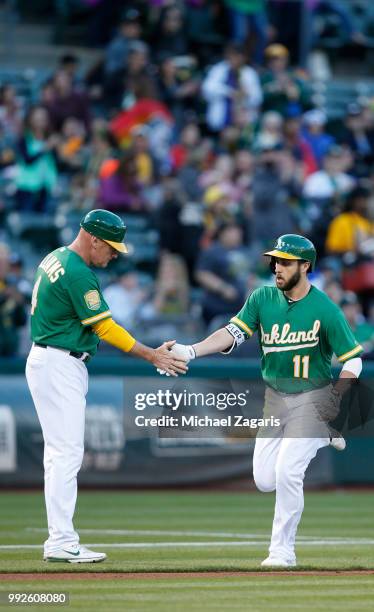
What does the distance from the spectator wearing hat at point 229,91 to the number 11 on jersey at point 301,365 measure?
1228 centimetres

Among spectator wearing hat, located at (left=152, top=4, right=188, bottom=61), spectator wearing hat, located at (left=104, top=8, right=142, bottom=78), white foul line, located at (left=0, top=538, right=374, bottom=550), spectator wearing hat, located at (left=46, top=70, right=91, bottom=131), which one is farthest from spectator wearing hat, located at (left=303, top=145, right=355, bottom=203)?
white foul line, located at (left=0, top=538, right=374, bottom=550)

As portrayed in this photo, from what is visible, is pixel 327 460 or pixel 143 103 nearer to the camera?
pixel 327 460

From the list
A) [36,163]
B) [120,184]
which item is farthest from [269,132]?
[36,163]

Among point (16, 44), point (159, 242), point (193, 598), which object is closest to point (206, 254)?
point (159, 242)

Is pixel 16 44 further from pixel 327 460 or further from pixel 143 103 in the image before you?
pixel 327 460

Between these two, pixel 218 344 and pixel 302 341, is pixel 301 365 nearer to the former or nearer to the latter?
pixel 302 341

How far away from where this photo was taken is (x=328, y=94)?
78.4 feet

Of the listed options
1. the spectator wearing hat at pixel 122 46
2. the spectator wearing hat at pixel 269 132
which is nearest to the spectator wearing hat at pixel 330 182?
the spectator wearing hat at pixel 269 132

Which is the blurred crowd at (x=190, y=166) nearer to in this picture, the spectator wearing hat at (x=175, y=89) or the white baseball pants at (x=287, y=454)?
the spectator wearing hat at (x=175, y=89)

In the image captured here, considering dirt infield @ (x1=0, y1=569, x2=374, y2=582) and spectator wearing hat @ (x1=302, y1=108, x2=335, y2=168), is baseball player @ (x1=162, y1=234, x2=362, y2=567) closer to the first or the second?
dirt infield @ (x1=0, y1=569, x2=374, y2=582)

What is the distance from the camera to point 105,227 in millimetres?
9141

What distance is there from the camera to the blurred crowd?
17594 mm

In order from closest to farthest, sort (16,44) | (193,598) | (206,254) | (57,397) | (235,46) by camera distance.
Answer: (193,598) → (57,397) → (206,254) → (235,46) → (16,44)

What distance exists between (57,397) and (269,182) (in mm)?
10116
